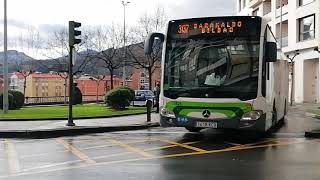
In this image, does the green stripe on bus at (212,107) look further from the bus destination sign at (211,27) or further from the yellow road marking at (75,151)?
the yellow road marking at (75,151)

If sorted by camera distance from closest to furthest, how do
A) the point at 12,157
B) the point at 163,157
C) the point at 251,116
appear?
the point at 163,157 < the point at 12,157 < the point at 251,116

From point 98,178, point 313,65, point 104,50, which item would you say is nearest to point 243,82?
point 98,178

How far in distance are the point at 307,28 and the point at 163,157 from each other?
39.6 metres

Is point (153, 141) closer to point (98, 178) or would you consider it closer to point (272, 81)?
point (272, 81)

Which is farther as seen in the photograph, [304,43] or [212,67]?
[304,43]

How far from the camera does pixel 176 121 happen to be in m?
14.0

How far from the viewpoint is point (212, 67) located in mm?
13484

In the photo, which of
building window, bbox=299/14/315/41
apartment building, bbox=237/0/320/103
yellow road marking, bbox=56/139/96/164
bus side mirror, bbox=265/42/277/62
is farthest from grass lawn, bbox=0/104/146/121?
building window, bbox=299/14/315/41

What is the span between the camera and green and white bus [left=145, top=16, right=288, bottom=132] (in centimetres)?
1330

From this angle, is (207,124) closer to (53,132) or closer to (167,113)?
(167,113)

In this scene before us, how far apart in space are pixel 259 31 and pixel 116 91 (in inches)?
595

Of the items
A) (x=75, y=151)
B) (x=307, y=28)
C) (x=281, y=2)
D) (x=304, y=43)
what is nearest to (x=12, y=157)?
(x=75, y=151)

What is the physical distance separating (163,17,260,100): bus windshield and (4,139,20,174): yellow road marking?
4329 millimetres

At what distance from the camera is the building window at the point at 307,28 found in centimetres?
4597
